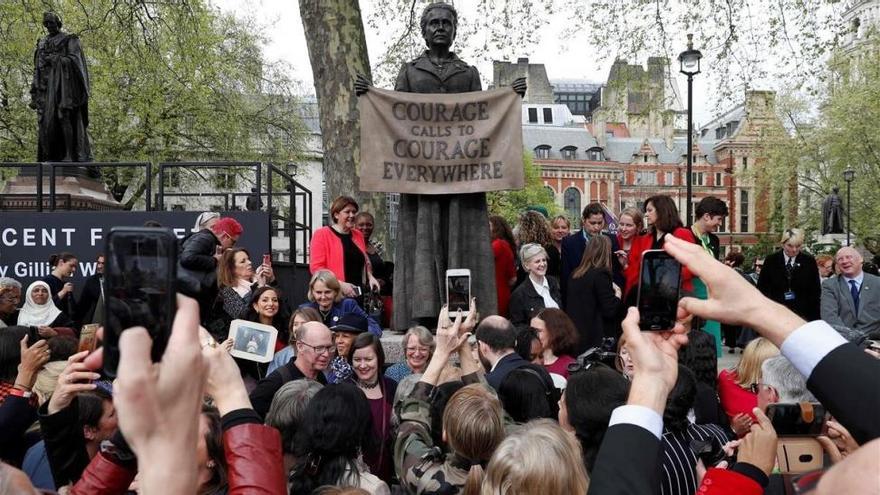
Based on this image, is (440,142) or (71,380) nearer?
(71,380)

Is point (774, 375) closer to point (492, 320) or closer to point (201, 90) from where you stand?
point (492, 320)

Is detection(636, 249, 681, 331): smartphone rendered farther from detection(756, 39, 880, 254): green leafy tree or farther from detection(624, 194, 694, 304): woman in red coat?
detection(756, 39, 880, 254): green leafy tree

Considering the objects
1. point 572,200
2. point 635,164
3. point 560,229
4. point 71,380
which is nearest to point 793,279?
point 560,229

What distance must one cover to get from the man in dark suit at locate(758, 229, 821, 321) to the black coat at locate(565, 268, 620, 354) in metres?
4.73

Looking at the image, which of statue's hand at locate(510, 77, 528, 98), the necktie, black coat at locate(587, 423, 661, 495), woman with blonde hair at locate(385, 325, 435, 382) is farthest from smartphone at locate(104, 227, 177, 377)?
the necktie

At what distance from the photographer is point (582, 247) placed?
323 inches

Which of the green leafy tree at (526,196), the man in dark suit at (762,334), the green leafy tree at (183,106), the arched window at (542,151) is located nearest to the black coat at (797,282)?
the man in dark suit at (762,334)

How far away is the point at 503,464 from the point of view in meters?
2.48

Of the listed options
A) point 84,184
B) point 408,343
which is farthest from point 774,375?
point 84,184

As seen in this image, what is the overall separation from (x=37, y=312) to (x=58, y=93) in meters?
5.20

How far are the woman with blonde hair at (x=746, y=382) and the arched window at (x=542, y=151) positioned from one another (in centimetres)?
9212

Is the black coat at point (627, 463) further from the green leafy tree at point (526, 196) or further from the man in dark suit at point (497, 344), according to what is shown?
the green leafy tree at point (526, 196)

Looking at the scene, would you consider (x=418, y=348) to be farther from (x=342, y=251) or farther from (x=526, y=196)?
(x=526, y=196)

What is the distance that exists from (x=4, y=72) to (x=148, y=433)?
27.3m
